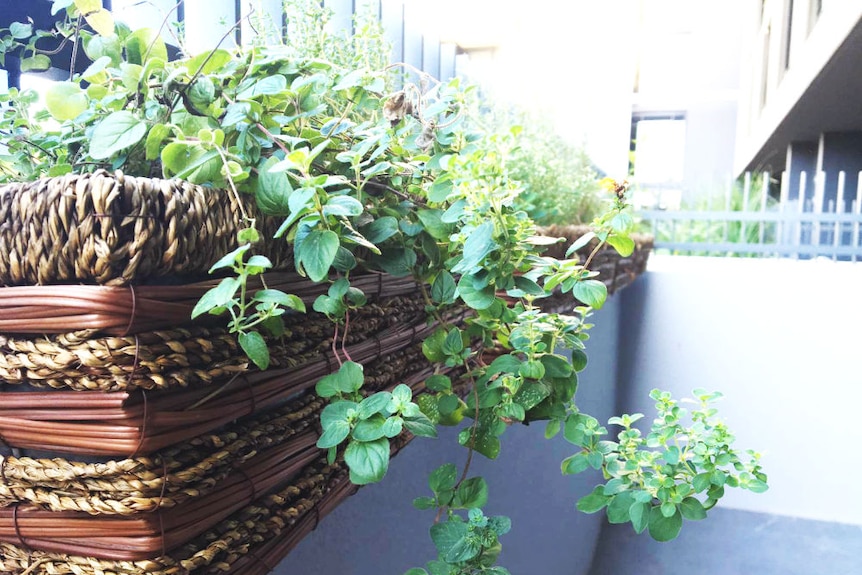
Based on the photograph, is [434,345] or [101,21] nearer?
[101,21]

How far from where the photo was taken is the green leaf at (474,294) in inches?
25.1

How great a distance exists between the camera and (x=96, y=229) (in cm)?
41

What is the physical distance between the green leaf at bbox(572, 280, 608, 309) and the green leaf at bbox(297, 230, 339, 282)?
309 millimetres

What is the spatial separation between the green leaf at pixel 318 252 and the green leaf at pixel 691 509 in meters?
0.59

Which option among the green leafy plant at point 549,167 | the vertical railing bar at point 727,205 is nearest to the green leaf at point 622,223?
the green leafy plant at point 549,167

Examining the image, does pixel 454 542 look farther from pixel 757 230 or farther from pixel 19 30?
pixel 757 230

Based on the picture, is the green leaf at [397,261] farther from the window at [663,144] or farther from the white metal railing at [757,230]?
the window at [663,144]

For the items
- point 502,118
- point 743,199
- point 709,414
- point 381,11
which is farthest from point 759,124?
point 709,414

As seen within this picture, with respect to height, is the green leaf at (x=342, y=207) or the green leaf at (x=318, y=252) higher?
the green leaf at (x=342, y=207)

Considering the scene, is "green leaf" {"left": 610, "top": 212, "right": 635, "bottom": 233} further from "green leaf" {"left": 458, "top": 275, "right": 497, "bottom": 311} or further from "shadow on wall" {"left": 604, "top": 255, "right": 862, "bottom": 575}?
"shadow on wall" {"left": 604, "top": 255, "right": 862, "bottom": 575}

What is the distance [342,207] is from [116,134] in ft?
0.66

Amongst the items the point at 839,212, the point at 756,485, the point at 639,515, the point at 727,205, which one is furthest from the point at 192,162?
the point at 839,212

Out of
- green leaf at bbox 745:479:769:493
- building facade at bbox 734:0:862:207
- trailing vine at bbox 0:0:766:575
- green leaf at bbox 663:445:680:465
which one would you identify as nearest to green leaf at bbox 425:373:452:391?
trailing vine at bbox 0:0:766:575

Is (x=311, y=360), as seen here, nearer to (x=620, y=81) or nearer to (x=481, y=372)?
(x=481, y=372)
